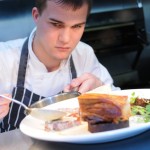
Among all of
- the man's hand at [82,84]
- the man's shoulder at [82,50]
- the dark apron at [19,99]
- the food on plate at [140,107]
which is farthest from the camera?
the man's shoulder at [82,50]

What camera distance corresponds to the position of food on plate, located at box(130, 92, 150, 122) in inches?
30.7

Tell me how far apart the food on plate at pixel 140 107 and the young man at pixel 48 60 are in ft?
0.62

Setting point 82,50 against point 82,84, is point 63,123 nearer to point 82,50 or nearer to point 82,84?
point 82,84

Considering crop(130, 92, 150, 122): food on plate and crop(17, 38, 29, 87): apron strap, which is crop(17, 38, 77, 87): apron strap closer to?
crop(17, 38, 29, 87): apron strap

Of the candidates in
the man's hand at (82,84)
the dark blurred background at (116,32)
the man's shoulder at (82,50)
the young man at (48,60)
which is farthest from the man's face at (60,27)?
the dark blurred background at (116,32)

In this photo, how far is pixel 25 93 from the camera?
1.18m

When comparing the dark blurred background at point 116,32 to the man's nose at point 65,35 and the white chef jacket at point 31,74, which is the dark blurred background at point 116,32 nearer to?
the white chef jacket at point 31,74

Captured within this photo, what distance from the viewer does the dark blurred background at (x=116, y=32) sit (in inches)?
78.6

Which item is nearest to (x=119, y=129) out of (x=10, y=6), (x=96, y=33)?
(x=10, y=6)

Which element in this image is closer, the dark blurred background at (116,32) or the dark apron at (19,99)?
the dark apron at (19,99)

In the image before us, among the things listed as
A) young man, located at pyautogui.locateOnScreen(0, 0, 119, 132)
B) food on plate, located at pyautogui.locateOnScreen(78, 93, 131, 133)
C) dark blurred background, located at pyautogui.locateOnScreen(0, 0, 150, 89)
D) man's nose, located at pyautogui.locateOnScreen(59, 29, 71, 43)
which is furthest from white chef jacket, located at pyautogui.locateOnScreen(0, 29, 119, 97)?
dark blurred background, located at pyautogui.locateOnScreen(0, 0, 150, 89)

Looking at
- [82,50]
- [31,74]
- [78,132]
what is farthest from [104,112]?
[82,50]

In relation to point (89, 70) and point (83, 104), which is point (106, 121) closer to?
point (83, 104)

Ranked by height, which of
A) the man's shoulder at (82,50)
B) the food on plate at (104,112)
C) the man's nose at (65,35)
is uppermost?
the man's nose at (65,35)
